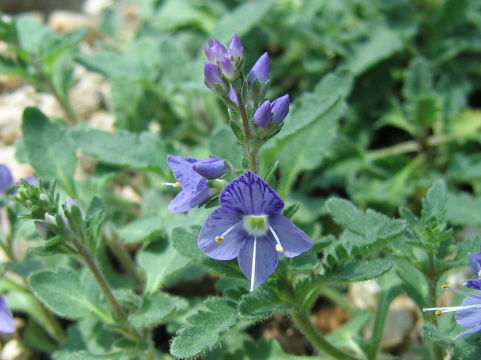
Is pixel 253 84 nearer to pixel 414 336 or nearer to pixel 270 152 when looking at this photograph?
pixel 270 152

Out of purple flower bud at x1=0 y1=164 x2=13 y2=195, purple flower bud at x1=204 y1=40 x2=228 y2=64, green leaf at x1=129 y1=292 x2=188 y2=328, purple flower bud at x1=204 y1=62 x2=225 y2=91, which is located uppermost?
purple flower bud at x1=204 y1=40 x2=228 y2=64

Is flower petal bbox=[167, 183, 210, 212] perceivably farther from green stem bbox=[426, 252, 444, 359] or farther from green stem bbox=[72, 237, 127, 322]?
green stem bbox=[426, 252, 444, 359]

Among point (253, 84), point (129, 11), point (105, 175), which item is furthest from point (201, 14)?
point (253, 84)

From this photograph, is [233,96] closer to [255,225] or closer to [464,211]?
[255,225]

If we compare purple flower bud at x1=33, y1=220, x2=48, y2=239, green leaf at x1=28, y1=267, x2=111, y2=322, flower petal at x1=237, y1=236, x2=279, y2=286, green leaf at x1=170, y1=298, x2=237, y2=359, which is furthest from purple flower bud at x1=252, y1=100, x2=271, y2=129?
green leaf at x1=28, y1=267, x2=111, y2=322

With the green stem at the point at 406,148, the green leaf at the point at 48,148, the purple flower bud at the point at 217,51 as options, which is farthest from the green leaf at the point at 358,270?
the green stem at the point at 406,148
